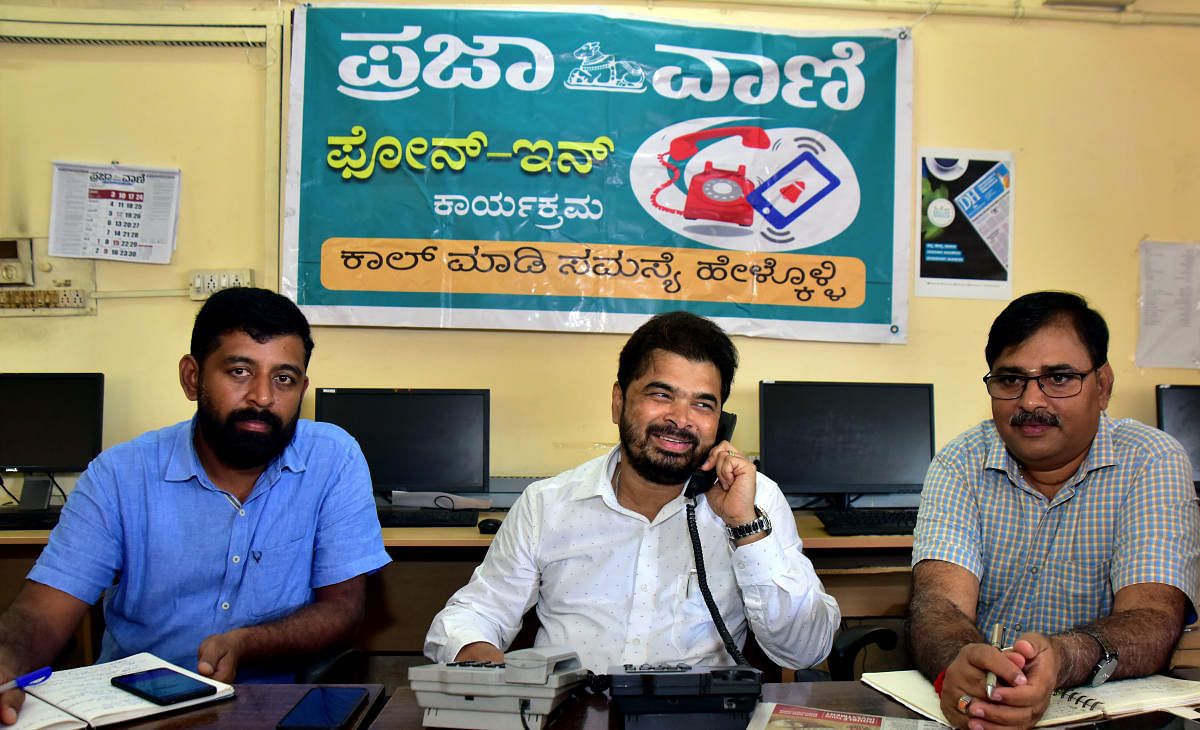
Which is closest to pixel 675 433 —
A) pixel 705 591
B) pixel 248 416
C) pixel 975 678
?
pixel 705 591

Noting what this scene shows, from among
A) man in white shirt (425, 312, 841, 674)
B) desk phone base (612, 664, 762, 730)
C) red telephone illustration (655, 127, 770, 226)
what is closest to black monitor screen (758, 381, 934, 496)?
red telephone illustration (655, 127, 770, 226)

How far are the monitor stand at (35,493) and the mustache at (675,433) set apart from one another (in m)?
2.62

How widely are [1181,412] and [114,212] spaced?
4319 millimetres

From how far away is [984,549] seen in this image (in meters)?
1.78

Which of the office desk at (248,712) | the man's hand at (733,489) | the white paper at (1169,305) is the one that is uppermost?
the white paper at (1169,305)

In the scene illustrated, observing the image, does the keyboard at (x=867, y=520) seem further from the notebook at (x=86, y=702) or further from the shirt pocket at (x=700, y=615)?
the notebook at (x=86, y=702)

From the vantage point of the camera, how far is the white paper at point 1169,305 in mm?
3406

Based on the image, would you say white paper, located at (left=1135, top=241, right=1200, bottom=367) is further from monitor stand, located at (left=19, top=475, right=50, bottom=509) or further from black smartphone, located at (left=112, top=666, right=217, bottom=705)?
monitor stand, located at (left=19, top=475, right=50, bottom=509)

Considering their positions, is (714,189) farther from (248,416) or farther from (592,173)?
(248,416)

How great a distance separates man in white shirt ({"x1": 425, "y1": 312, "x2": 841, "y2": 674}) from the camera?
1.64 metres

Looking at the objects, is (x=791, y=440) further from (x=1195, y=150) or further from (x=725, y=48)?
(x=1195, y=150)

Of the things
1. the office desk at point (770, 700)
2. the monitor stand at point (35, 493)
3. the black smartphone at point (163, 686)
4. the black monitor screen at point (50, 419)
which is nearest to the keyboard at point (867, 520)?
the office desk at point (770, 700)

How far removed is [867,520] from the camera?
2877mm

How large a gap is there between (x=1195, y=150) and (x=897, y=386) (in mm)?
1716
